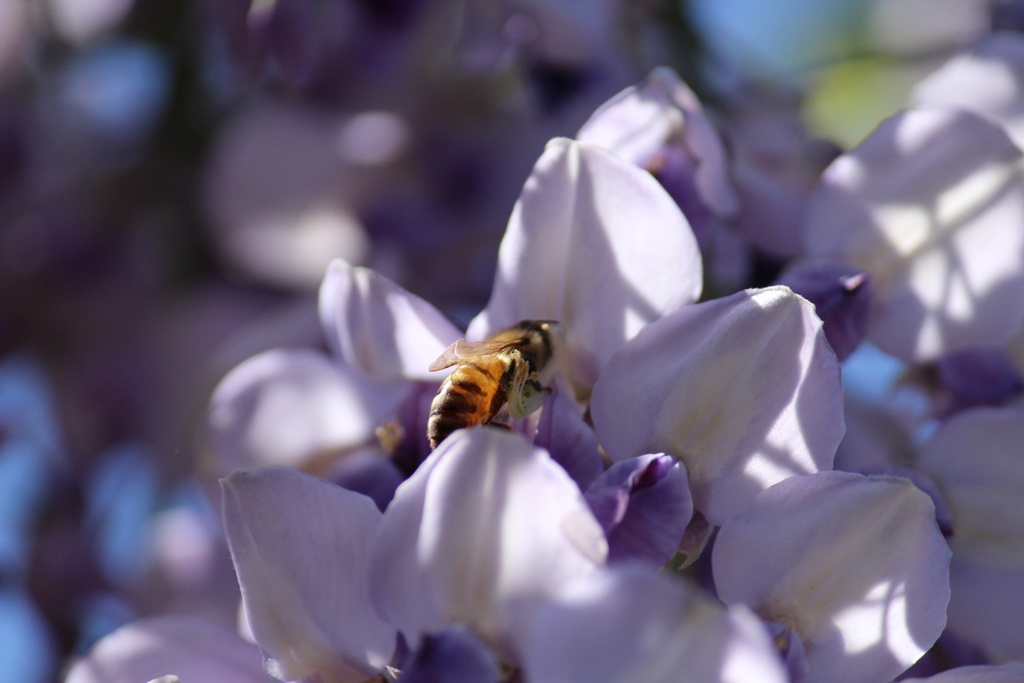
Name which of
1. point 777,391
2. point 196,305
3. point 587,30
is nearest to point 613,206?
point 777,391

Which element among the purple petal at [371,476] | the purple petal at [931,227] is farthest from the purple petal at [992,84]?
the purple petal at [371,476]

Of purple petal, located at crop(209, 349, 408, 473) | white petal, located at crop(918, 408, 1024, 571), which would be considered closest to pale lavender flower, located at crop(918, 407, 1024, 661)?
white petal, located at crop(918, 408, 1024, 571)

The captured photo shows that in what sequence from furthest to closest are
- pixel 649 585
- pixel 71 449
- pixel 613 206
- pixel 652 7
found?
pixel 71 449, pixel 652 7, pixel 613 206, pixel 649 585

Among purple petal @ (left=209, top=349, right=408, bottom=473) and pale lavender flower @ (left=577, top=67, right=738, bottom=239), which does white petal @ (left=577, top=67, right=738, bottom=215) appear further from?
purple petal @ (left=209, top=349, right=408, bottom=473)

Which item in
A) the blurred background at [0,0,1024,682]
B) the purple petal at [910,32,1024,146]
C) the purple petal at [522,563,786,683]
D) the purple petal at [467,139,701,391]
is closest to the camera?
the purple petal at [522,563,786,683]

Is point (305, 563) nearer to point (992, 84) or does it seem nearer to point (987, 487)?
point (987, 487)

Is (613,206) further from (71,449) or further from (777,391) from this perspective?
(71,449)

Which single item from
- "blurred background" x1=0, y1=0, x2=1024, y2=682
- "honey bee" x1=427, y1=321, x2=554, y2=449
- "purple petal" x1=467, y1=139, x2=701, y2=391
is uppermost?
"purple petal" x1=467, y1=139, x2=701, y2=391
